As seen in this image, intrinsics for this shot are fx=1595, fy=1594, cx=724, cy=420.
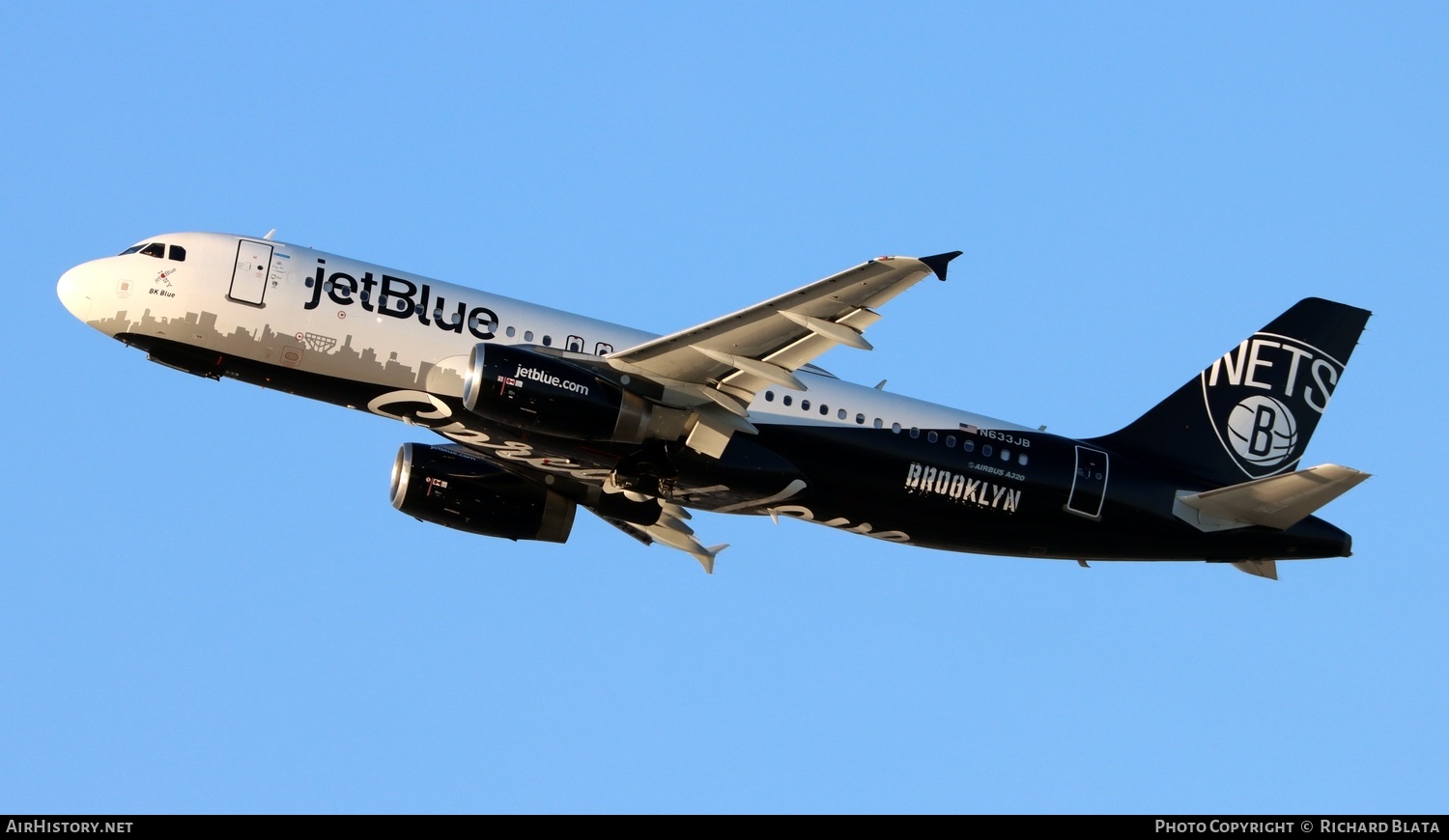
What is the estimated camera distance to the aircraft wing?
33875 mm

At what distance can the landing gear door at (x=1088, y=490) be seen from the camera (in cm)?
4231

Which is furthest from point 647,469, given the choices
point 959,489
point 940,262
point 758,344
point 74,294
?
point 74,294

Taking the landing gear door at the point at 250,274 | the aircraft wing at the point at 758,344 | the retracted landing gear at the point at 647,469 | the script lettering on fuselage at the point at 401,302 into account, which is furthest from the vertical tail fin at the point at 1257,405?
the landing gear door at the point at 250,274

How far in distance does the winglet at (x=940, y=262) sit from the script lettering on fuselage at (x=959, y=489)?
9.54 meters

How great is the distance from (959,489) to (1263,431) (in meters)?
9.99

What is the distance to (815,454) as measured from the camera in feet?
133

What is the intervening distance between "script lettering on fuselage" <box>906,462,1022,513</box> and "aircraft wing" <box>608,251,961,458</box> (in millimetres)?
4941

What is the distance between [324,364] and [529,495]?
843 centimetres

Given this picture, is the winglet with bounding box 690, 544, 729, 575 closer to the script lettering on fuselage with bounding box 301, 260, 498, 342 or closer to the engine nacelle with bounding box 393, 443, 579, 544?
the engine nacelle with bounding box 393, 443, 579, 544

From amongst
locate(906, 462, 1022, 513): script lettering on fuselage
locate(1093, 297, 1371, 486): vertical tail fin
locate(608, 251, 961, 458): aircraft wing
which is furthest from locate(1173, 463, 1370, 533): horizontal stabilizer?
locate(608, 251, 961, 458): aircraft wing

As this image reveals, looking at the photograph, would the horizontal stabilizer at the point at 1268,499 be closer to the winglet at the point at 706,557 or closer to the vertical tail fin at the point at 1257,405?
the vertical tail fin at the point at 1257,405

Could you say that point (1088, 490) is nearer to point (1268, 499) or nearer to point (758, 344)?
point (1268, 499)
